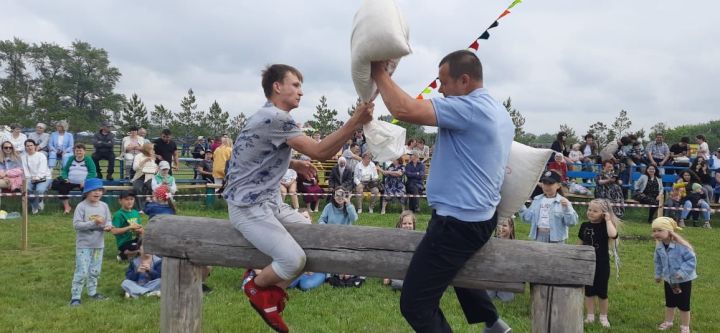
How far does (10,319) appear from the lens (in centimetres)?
536

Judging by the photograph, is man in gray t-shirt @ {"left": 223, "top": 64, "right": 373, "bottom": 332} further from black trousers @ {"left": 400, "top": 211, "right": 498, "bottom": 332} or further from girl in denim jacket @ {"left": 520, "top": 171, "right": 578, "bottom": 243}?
girl in denim jacket @ {"left": 520, "top": 171, "right": 578, "bottom": 243}

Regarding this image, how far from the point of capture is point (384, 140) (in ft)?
8.85

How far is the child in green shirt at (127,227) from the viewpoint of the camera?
728 centimetres

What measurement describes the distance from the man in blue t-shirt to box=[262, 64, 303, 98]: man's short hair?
79 cm

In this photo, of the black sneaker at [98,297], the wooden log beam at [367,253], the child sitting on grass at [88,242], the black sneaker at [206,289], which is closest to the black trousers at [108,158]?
the child sitting on grass at [88,242]

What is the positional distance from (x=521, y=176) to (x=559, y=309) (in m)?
0.76

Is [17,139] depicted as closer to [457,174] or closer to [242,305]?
[242,305]

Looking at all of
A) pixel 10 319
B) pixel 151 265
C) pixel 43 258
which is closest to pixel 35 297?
pixel 10 319

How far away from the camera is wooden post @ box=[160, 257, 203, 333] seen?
3.22 m

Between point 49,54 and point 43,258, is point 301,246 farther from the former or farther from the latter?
point 49,54

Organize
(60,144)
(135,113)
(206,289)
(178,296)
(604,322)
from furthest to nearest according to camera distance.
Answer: (135,113) → (60,144) → (206,289) → (604,322) → (178,296)

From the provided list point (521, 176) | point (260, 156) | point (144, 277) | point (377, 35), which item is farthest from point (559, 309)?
point (144, 277)

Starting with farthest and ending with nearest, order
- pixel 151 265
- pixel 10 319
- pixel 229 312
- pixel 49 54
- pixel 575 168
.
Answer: pixel 49 54 < pixel 575 168 < pixel 151 265 < pixel 229 312 < pixel 10 319

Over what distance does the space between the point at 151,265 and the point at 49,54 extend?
6838 cm
